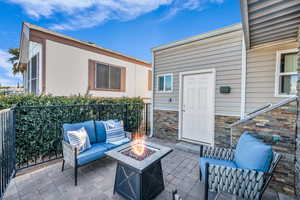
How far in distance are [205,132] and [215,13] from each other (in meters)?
4.07

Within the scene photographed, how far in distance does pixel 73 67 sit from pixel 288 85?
663 centimetres

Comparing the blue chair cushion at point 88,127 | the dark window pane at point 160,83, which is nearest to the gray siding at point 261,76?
the dark window pane at point 160,83

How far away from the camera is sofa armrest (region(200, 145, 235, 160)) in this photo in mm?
2248

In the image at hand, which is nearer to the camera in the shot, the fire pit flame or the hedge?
the fire pit flame

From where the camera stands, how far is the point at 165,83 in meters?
4.79

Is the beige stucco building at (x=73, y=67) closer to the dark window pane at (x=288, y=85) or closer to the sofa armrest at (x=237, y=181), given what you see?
the sofa armrest at (x=237, y=181)

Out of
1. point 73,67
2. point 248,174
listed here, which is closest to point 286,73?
point 248,174

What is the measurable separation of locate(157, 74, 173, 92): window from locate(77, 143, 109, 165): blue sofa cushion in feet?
9.45

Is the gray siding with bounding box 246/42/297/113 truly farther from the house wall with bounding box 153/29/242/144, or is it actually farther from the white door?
the white door

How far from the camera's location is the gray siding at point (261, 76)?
293 centimetres

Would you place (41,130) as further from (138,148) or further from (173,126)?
(173,126)

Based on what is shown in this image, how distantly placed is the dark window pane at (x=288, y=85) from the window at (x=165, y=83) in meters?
2.78

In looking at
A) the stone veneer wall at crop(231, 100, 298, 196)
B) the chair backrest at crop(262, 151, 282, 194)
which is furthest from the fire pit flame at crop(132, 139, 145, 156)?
the stone veneer wall at crop(231, 100, 298, 196)

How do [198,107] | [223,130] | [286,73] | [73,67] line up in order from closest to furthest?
[286,73] < [223,130] < [198,107] < [73,67]
